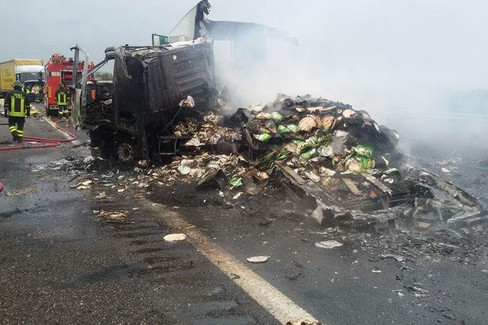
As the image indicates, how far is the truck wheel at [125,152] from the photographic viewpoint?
24.0 feet

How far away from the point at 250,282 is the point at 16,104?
9.42 meters

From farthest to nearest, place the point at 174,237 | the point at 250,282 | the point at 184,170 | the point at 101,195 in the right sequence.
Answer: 1. the point at 184,170
2. the point at 101,195
3. the point at 174,237
4. the point at 250,282

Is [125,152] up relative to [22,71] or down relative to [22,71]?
down

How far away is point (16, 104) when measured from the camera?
10.0 m

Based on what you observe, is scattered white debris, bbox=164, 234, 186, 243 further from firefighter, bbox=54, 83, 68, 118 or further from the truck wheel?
firefighter, bbox=54, 83, 68, 118

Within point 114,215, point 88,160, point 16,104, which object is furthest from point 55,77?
point 114,215

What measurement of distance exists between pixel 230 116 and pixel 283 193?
2.59 metres

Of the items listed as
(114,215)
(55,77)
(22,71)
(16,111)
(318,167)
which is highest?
(22,71)

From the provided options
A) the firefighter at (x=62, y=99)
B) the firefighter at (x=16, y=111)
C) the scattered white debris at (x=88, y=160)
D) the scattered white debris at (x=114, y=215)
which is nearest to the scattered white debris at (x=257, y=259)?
the scattered white debris at (x=114, y=215)

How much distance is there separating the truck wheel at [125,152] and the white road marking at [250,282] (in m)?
3.39

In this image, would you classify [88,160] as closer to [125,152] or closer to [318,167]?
[125,152]

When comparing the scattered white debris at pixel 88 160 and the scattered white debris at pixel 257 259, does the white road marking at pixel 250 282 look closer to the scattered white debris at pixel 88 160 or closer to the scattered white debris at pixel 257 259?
the scattered white debris at pixel 257 259

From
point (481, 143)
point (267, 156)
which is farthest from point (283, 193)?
point (481, 143)

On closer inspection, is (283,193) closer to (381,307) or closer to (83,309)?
(381,307)
